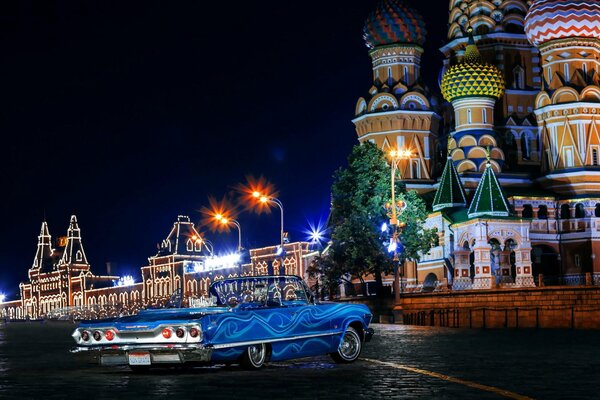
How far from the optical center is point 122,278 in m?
154

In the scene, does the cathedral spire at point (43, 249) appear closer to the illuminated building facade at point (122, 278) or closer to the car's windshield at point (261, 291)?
the illuminated building facade at point (122, 278)

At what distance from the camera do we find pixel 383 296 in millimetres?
48906

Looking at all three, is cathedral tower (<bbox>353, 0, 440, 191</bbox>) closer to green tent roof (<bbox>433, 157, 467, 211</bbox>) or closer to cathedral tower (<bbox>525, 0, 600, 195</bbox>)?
green tent roof (<bbox>433, 157, 467, 211</bbox>)

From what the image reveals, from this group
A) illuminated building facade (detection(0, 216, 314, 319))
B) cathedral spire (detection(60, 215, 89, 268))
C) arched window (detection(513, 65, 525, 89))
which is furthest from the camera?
cathedral spire (detection(60, 215, 89, 268))

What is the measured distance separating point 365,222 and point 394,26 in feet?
74.3

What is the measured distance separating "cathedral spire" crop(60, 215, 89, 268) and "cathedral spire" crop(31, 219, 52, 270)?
12199mm

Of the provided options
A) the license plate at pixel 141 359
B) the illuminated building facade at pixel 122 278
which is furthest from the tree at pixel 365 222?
the license plate at pixel 141 359

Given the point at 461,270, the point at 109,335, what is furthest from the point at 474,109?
the point at 109,335

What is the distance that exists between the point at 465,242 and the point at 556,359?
136 ft

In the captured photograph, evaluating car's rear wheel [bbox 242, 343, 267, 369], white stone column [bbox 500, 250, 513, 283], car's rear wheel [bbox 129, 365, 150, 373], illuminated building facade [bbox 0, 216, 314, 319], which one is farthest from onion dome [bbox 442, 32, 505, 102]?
car's rear wheel [bbox 129, 365, 150, 373]

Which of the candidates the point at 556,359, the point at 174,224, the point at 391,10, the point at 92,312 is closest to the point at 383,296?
the point at 391,10

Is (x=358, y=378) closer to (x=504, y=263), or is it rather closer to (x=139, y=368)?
(x=139, y=368)

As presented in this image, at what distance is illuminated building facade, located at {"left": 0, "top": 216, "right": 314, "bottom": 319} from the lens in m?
102

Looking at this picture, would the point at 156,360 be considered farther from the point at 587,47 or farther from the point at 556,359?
the point at 587,47
